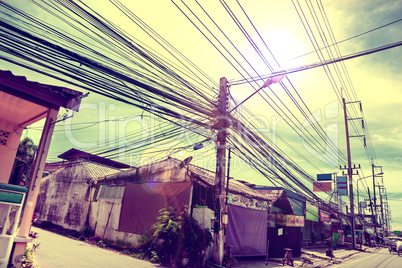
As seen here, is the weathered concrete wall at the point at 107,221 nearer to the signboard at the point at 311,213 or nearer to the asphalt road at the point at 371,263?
the asphalt road at the point at 371,263

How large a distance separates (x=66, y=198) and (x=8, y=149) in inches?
489

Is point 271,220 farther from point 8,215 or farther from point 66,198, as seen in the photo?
point 66,198

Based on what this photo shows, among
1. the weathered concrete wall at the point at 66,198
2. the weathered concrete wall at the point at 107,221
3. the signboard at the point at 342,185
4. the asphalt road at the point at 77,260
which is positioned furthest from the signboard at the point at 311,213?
the weathered concrete wall at the point at 66,198

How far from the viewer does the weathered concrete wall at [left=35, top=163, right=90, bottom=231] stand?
18.7 metres

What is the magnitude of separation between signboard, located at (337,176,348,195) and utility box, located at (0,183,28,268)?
1150 inches

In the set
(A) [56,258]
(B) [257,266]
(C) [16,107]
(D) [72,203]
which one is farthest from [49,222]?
(B) [257,266]

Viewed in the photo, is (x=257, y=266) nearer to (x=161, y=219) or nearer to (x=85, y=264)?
(x=161, y=219)

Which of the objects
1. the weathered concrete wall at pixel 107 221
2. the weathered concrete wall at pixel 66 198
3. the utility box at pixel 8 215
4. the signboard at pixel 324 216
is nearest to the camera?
the utility box at pixel 8 215

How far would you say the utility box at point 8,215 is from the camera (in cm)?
566

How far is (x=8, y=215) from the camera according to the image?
19.0 ft

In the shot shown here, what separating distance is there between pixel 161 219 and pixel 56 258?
15.5 ft

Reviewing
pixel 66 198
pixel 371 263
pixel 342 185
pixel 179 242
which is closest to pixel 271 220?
pixel 371 263

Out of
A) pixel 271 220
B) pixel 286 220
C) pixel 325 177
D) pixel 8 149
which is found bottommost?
pixel 271 220

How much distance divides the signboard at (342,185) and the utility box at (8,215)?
95.8ft
